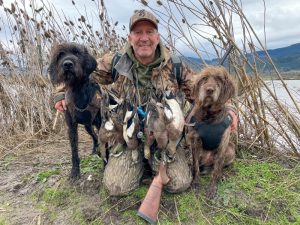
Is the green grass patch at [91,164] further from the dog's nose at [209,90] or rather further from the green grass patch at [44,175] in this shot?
the dog's nose at [209,90]

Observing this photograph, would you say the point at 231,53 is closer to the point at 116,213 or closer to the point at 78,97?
the point at 78,97

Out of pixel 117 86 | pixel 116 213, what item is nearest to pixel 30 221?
pixel 116 213

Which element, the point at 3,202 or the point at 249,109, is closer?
the point at 3,202

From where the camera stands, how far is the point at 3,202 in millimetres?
3982

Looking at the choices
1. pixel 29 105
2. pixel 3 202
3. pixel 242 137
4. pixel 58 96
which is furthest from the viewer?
pixel 29 105

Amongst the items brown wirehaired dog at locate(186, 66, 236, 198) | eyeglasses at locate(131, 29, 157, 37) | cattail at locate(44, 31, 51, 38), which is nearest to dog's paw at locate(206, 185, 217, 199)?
brown wirehaired dog at locate(186, 66, 236, 198)

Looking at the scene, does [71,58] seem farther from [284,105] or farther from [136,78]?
[284,105]

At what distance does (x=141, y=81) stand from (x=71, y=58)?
83cm

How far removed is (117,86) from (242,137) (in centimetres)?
190

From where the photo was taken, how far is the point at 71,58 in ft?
12.7

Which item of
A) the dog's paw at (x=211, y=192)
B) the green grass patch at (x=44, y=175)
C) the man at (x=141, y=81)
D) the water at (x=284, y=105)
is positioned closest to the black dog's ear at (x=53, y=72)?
the man at (x=141, y=81)

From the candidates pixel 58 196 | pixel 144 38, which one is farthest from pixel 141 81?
pixel 58 196

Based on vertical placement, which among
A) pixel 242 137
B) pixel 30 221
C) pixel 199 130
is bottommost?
pixel 30 221

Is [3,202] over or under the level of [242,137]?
under
